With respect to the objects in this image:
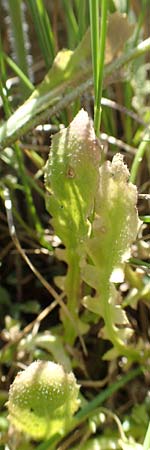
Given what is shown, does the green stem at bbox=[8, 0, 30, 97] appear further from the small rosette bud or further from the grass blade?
the small rosette bud

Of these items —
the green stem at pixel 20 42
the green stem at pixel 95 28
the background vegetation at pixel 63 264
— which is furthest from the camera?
the green stem at pixel 20 42

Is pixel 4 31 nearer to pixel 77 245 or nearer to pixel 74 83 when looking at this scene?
pixel 74 83

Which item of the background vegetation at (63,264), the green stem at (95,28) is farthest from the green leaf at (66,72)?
the green stem at (95,28)

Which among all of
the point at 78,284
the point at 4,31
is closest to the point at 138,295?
the point at 78,284

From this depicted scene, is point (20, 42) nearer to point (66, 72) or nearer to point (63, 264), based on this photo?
point (66, 72)

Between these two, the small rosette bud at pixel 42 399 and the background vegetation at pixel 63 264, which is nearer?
the small rosette bud at pixel 42 399

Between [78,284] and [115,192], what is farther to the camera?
[78,284]

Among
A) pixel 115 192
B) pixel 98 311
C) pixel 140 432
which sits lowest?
pixel 140 432

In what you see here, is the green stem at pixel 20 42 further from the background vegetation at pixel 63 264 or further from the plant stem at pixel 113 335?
the plant stem at pixel 113 335
